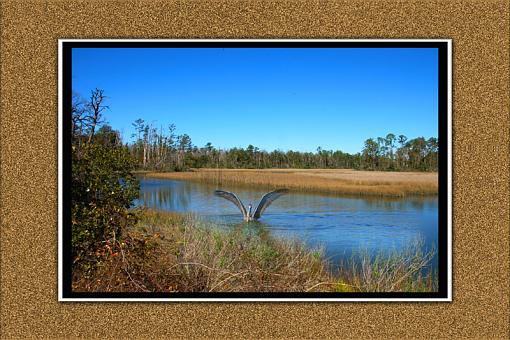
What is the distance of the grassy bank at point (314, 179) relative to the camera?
17.4 ft

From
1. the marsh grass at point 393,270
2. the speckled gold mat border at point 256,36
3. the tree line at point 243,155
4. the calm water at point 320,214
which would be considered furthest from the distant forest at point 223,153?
the marsh grass at point 393,270

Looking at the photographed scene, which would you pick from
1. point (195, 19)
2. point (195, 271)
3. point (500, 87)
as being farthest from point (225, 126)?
point (500, 87)

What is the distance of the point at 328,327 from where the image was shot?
4.77 meters

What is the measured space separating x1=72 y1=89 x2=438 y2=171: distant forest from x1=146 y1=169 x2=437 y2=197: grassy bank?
0.06m

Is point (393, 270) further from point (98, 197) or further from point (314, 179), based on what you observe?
point (98, 197)

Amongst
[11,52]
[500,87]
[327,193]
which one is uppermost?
[11,52]

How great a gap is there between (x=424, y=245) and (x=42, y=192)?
3267 mm

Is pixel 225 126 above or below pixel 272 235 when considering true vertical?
above

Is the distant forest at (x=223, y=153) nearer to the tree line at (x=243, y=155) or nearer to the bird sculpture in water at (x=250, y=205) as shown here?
the tree line at (x=243, y=155)

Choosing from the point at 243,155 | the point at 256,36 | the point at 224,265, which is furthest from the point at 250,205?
the point at 256,36

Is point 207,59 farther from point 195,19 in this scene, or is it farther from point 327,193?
point 327,193

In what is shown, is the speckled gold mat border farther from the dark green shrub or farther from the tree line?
the tree line

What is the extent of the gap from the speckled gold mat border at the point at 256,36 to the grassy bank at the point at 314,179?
2.43 ft

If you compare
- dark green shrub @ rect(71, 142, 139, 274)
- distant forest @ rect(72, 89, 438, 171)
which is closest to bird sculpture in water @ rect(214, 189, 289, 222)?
distant forest @ rect(72, 89, 438, 171)
